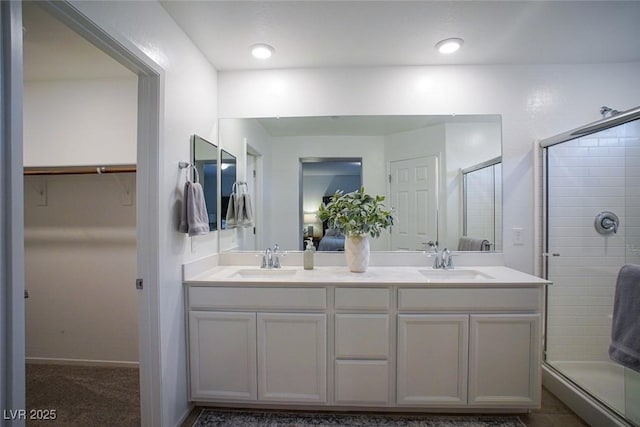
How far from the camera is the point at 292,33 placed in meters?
1.79

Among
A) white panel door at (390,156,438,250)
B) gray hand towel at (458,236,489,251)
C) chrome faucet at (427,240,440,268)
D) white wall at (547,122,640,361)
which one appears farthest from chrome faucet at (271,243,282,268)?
white wall at (547,122,640,361)

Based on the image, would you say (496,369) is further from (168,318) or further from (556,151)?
(168,318)

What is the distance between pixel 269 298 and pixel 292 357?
385 mm

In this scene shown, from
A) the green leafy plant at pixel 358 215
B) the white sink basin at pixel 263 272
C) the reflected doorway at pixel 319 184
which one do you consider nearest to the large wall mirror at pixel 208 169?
the white sink basin at pixel 263 272

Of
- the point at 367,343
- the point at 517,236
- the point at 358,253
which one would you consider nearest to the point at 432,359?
the point at 367,343

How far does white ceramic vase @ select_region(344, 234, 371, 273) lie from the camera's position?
1990 mm

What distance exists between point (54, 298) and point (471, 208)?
3.44m

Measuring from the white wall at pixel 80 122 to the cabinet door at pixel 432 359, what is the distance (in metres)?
2.31

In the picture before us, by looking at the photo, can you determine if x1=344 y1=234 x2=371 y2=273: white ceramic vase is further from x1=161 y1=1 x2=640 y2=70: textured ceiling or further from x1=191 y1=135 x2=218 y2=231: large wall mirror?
x1=161 y1=1 x2=640 y2=70: textured ceiling

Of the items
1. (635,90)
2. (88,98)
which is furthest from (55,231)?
(635,90)

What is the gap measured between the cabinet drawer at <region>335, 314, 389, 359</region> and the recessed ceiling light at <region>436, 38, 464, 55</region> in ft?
5.89

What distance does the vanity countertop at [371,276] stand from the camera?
5.62 ft

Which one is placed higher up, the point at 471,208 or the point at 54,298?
the point at 471,208

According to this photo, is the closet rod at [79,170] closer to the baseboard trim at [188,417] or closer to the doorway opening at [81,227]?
the doorway opening at [81,227]
